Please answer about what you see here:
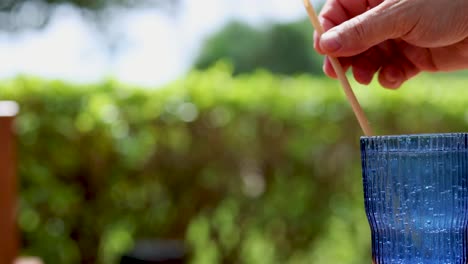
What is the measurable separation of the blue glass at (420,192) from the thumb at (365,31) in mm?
182

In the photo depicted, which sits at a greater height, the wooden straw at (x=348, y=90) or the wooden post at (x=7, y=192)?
the wooden straw at (x=348, y=90)

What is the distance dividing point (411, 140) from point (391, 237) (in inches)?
5.4

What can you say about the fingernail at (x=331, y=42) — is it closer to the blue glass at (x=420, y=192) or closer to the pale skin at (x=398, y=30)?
the pale skin at (x=398, y=30)

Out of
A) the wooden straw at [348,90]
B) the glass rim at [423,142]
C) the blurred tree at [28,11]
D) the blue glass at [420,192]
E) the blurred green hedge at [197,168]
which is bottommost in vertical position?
the blurred green hedge at [197,168]

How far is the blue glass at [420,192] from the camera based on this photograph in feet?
3.37

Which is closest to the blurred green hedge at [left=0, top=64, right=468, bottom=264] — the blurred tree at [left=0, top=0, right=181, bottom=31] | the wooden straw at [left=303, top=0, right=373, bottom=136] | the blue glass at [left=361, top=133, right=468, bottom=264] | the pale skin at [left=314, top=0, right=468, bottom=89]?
the pale skin at [left=314, top=0, right=468, bottom=89]

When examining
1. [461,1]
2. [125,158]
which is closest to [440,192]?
[461,1]

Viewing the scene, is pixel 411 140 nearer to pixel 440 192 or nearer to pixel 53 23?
pixel 440 192

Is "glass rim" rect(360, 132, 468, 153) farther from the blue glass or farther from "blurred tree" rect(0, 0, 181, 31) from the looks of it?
"blurred tree" rect(0, 0, 181, 31)

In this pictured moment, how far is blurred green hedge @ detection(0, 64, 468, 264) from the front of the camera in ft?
12.8

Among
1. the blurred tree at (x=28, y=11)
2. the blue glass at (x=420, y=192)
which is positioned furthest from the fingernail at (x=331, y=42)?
the blurred tree at (x=28, y=11)

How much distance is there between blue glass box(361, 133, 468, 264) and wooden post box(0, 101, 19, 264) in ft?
5.17

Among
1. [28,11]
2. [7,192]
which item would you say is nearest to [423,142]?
[7,192]

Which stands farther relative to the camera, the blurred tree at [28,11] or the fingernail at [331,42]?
the blurred tree at [28,11]
